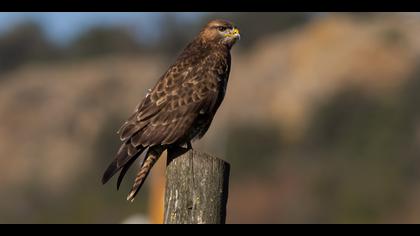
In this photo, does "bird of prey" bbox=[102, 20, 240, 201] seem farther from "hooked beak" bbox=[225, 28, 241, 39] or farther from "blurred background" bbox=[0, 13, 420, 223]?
"blurred background" bbox=[0, 13, 420, 223]

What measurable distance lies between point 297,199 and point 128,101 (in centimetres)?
1372

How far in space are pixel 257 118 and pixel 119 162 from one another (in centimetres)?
4064

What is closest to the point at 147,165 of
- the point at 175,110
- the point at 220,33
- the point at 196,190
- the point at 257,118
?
the point at 175,110

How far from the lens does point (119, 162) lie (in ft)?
27.7

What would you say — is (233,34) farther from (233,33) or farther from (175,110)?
(175,110)

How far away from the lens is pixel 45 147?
144 ft

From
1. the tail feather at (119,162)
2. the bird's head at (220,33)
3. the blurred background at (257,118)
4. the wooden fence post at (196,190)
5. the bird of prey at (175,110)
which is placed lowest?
the wooden fence post at (196,190)

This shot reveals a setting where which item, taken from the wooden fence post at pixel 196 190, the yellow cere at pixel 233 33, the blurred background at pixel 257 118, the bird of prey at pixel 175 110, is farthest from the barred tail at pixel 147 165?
the blurred background at pixel 257 118

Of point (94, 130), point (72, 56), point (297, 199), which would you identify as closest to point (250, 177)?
point (297, 199)

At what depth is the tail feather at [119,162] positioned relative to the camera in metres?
8.34

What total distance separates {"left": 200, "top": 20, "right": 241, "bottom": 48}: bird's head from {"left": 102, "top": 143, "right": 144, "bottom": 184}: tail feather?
74.4 inches

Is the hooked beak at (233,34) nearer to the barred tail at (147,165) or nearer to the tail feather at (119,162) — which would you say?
the barred tail at (147,165)

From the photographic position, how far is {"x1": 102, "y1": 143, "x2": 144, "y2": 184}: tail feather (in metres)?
8.34

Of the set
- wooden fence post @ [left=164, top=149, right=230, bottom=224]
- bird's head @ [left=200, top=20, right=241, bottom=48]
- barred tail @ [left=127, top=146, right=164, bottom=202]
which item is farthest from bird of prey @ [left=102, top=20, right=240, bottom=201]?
wooden fence post @ [left=164, top=149, right=230, bottom=224]
